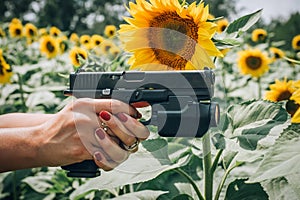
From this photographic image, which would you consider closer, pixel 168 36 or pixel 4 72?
pixel 168 36

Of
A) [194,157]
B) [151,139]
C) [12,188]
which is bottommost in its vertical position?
[12,188]

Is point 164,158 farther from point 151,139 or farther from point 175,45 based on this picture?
point 175,45

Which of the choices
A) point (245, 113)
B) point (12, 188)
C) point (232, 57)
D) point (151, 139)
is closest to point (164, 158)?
point (151, 139)

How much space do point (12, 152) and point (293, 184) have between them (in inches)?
Answer: 21.7

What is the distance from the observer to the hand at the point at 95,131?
89 centimetres

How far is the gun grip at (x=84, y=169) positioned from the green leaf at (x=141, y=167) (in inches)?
4.9

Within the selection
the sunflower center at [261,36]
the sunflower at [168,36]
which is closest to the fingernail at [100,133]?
the sunflower at [168,36]

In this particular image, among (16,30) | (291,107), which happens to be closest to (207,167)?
(291,107)

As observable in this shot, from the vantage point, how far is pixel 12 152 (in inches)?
40.8

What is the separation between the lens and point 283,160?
2.68 ft

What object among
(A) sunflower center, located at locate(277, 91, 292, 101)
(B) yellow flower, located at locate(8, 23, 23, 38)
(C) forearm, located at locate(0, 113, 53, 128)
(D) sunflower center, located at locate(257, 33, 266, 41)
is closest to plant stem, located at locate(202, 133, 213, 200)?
(C) forearm, located at locate(0, 113, 53, 128)

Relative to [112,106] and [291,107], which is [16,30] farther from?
[112,106]

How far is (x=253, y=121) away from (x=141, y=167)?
0.26m

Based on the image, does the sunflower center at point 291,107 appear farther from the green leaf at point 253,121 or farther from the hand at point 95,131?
the hand at point 95,131
